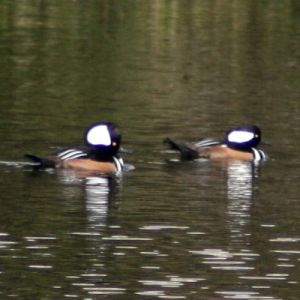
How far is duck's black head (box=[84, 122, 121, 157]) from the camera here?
2066 centimetres

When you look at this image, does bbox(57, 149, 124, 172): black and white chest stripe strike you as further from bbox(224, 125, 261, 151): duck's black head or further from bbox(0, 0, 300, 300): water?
bbox(224, 125, 261, 151): duck's black head

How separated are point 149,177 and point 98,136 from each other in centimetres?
118

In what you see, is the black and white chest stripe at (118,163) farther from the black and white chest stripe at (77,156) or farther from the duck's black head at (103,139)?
the duck's black head at (103,139)

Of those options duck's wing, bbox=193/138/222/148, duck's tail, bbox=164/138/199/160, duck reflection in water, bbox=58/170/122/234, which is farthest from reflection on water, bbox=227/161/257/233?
duck reflection in water, bbox=58/170/122/234

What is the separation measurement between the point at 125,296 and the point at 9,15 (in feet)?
105

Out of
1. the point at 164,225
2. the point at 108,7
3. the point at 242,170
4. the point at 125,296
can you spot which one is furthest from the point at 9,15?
the point at 125,296

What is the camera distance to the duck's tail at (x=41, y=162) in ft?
66.0

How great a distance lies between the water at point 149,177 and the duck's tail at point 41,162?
0.17 metres

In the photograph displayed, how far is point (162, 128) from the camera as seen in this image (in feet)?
78.1

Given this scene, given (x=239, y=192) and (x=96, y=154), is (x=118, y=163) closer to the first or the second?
(x=96, y=154)

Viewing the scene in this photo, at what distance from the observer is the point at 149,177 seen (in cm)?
1994

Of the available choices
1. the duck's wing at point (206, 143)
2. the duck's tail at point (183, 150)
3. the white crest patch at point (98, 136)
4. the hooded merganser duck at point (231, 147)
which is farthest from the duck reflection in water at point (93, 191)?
the duck's wing at point (206, 143)

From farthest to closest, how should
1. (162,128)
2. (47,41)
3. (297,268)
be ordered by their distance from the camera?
(47,41)
(162,128)
(297,268)

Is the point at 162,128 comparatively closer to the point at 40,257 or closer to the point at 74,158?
the point at 74,158
